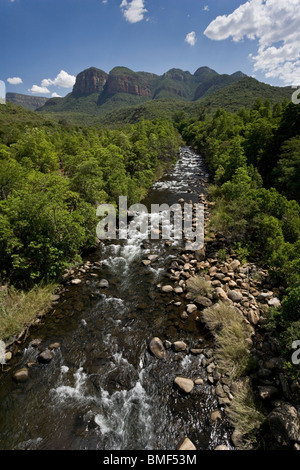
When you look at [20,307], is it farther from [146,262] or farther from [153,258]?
[153,258]

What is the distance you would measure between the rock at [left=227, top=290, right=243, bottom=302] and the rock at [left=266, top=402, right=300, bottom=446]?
Result: 4534 mm

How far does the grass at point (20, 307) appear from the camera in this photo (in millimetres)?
8375

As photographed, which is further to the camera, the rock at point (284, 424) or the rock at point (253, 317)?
the rock at point (253, 317)

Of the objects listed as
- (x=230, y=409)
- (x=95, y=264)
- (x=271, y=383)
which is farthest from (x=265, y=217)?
(x=95, y=264)

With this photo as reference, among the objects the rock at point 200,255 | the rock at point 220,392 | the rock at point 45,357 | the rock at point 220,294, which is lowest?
the rock at point 220,392

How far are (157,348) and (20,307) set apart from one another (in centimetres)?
627

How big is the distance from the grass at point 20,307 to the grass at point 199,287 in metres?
7.09

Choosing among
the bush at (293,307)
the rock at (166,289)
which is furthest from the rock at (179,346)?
the bush at (293,307)

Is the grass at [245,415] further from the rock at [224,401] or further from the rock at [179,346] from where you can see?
the rock at [179,346]

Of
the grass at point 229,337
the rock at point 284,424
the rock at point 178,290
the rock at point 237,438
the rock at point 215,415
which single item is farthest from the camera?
the rock at point 178,290

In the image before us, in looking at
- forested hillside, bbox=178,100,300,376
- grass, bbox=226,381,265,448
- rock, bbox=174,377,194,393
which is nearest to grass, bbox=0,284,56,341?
rock, bbox=174,377,194,393

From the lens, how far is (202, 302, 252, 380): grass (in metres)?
7.16

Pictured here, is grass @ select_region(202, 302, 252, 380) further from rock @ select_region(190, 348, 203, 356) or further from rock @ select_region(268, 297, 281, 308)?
rock @ select_region(268, 297, 281, 308)

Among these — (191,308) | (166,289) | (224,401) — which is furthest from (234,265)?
(224,401)
